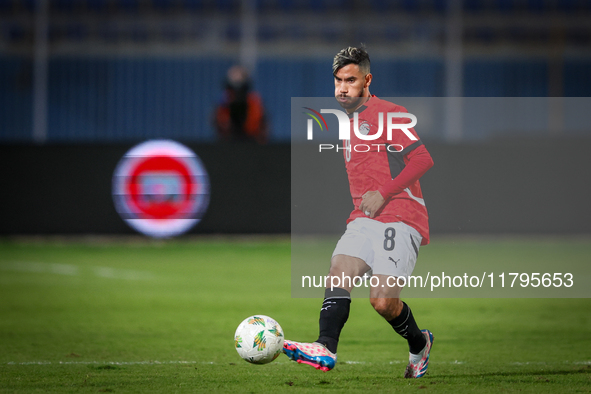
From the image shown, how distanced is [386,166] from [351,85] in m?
0.49

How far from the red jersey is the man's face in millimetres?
78

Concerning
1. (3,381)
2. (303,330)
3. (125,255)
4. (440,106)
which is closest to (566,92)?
(440,106)

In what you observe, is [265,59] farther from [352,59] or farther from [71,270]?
[352,59]

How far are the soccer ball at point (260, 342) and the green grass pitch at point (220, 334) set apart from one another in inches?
6.9

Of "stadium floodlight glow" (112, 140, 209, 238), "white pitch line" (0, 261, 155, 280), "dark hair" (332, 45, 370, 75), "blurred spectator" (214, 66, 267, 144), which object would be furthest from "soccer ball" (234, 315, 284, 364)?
"blurred spectator" (214, 66, 267, 144)

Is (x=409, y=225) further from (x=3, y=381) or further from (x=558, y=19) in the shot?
(x=558, y=19)

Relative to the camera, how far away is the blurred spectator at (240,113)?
13727 mm

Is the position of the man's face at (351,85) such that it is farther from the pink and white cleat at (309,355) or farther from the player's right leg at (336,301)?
the pink and white cleat at (309,355)

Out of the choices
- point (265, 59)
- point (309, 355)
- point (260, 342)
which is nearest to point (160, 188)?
point (265, 59)

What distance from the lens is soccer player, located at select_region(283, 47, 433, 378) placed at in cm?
433

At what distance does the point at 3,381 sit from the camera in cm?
448

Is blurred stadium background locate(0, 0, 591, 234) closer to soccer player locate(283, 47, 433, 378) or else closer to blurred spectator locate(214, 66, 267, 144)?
blurred spectator locate(214, 66, 267, 144)

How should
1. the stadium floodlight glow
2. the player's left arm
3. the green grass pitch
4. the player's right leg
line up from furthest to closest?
the stadium floodlight glow < the green grass pitch < the player's left arm < the player's right leg

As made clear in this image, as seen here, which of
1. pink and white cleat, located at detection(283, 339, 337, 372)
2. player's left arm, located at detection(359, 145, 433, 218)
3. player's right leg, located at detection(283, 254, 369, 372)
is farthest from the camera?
player's left arm, located at detection(359, 145, 433, 218)
